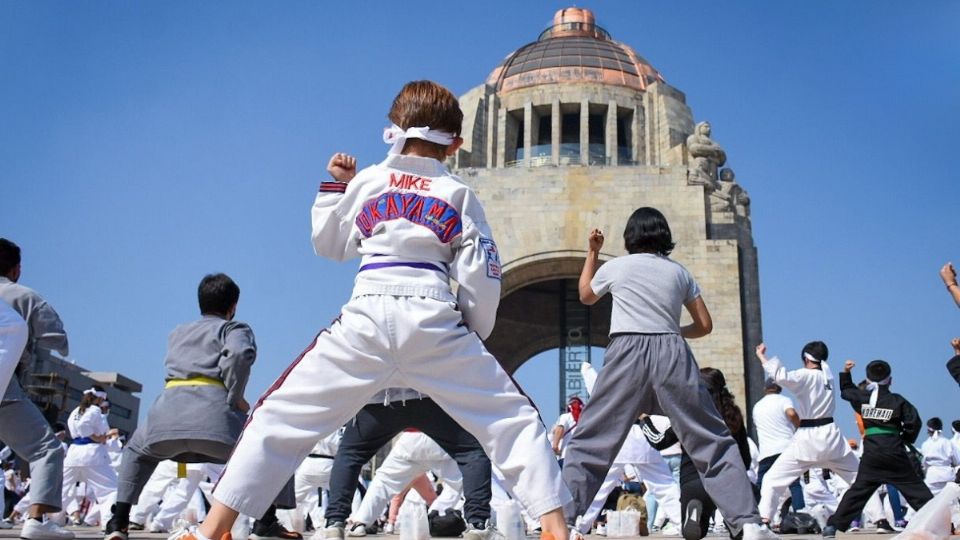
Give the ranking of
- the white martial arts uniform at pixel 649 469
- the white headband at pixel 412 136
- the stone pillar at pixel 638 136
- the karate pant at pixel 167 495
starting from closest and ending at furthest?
the white headband at pixel 412 136 → the karate pant at pixel 167 495 → the white martial arts uniform at pixel 649 469 → the stone pillar at pixel 638 136

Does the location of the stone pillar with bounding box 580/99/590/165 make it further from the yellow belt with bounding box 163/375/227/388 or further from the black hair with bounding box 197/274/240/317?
the yellow belt with bounding box 163/375/227/388

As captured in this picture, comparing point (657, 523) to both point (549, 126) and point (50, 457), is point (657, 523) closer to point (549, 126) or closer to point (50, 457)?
point (50, 457)

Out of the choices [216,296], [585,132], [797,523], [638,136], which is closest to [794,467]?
[797,523]

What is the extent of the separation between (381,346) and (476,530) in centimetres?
261

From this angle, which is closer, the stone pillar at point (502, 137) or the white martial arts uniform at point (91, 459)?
the white martial arts uniform at point (91, 459)

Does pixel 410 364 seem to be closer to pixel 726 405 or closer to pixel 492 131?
pixel 726 405

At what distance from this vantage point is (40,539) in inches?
197

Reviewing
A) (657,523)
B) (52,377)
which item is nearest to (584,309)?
(657,523)

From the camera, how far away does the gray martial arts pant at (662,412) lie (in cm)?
450

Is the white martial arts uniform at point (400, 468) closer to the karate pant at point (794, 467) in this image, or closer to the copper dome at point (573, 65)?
the karate pant at point (794, 467)

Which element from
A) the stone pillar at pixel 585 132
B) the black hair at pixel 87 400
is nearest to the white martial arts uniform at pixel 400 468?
the black hair at pixel 87 400

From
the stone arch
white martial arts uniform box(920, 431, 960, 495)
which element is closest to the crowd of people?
white martial arts uniform box(920, 431, 960, 495)

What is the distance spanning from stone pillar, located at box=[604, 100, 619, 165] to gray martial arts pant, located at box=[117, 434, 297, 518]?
2015cm

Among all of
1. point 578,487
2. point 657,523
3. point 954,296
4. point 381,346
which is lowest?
point 657,523
